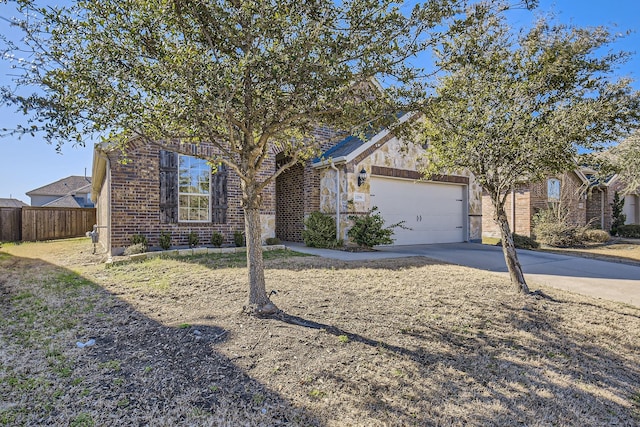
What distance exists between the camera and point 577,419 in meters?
2.62

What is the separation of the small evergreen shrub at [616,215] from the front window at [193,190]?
21.3 m

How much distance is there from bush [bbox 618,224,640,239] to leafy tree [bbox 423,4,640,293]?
1794 cm

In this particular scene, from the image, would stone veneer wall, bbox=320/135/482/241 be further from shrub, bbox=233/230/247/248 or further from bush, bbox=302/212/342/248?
shrub, bbox=233/230/247/248

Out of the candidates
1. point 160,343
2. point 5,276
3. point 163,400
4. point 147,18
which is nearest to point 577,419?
point 163,400

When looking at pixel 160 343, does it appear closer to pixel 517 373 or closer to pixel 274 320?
pixel 274 320

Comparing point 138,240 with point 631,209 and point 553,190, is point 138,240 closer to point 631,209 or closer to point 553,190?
point 553,190

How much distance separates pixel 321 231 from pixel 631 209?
71.9 feet

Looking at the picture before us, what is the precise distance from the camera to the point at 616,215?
63.3 ft

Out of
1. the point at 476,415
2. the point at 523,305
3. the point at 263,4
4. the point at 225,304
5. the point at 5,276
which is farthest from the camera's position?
the point at 5,276

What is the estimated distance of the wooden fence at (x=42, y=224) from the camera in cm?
1702

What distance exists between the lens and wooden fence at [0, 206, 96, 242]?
1702cm

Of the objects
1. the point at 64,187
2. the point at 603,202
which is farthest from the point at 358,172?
the point at 64,187

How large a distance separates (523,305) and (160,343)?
191 inches

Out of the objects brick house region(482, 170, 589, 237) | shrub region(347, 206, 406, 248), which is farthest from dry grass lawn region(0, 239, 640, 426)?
brick house region(482, 170, 589, 237)
